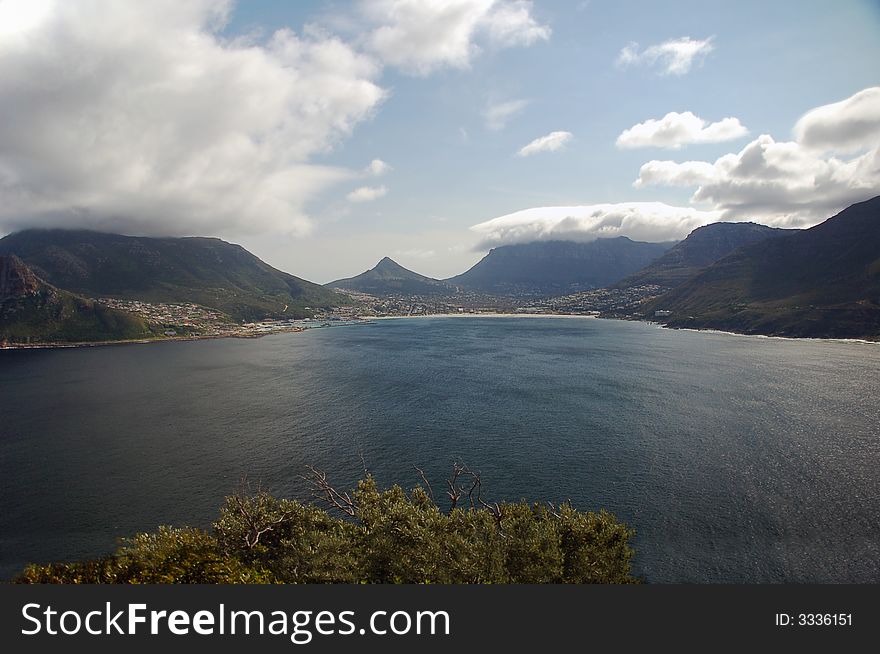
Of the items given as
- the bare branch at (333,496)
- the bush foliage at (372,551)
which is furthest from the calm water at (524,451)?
the bush foliage at (372,551)

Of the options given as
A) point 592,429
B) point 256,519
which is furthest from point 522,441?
point 256,519

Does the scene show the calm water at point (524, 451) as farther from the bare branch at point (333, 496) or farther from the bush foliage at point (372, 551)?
the bush foliage at point (372, 551)

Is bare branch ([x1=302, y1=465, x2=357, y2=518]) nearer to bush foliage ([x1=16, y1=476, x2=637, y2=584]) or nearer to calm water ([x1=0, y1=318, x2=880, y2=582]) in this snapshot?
bush foliage ([x1=16, y1=476, x2=637, y2=584])

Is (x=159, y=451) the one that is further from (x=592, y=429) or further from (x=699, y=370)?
(x=699, y=370)

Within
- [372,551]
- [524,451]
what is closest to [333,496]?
[372,551]

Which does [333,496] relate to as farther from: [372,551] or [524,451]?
[524,451]

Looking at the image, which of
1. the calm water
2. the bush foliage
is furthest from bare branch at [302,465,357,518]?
the calm water

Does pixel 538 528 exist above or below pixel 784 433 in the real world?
above
